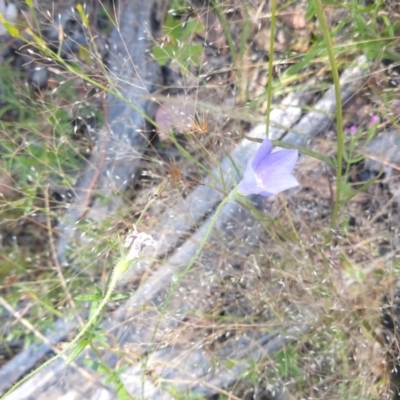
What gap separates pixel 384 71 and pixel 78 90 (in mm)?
953

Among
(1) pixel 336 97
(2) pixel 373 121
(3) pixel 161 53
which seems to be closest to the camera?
(1) pixel 336 97

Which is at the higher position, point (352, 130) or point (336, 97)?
point (336, 97)

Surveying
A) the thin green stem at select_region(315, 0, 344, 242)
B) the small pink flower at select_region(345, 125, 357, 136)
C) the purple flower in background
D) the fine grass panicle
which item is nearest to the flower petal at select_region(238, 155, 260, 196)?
the purple flower in background

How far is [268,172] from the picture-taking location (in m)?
1.15

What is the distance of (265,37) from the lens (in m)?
1.72

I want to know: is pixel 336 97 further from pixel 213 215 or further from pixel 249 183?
pixel 213 215

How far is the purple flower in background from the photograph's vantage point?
3.60 ft

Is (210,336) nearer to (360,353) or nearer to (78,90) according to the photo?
(360,353)

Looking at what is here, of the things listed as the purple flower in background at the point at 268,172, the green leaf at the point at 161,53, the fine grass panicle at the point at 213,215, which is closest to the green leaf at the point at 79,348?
the fine grass panicle at the point at 213,215

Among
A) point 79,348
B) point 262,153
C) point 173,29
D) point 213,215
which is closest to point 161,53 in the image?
point 173,29

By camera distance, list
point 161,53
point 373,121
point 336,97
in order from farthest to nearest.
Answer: point 161,53 < point 373,121 < point 336,97

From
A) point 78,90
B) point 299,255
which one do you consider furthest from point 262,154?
point 78,90

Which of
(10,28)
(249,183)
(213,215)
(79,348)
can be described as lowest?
(213,215)

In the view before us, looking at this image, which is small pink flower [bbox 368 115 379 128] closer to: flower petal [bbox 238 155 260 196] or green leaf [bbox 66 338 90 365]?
flower petal [bbox 238 155 260 196]
